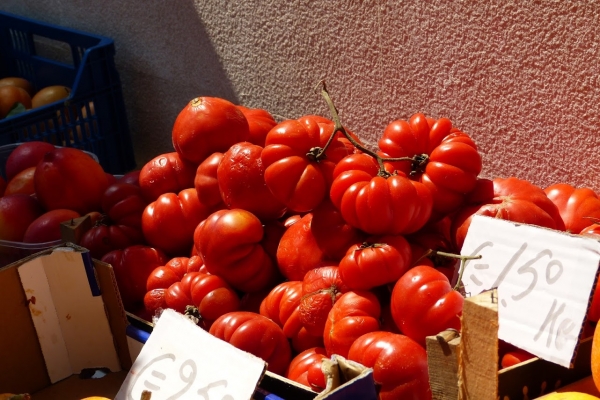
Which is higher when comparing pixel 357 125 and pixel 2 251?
pixel 357 125

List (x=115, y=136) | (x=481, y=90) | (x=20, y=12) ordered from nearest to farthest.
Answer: (x=481, y=90) < (x=115, y=136) < (x=20, y=12)

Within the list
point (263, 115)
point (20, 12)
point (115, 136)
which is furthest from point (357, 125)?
point (20, 12)

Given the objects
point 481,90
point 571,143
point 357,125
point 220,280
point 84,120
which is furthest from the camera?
point 84,120

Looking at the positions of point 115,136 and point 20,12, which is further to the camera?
point 20,12

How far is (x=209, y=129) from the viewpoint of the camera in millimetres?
1631

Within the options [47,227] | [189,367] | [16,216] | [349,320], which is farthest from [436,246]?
[16,216]

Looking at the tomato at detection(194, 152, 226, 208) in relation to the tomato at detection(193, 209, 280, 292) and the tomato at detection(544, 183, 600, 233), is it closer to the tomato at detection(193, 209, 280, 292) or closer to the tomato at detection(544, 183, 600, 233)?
the tomato at detection(193, 209, 280, 292)

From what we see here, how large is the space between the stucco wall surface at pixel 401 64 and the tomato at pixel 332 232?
574 mm

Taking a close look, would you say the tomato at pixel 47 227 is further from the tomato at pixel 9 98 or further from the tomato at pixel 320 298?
the tomato at pixel 9 98

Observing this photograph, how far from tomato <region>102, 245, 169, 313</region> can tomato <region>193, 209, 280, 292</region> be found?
0.18 metres

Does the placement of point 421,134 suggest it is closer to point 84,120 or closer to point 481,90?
point 481,90

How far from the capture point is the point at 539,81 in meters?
1.56

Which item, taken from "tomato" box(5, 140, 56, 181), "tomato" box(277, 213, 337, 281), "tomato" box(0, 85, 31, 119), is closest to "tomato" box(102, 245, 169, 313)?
"tomato" box(277, 213, 337, 281)

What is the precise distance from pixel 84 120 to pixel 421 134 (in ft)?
5.63
